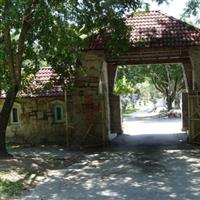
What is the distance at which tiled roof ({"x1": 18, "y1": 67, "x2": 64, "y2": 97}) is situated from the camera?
20.3 m

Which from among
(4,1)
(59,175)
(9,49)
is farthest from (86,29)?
(59,175)

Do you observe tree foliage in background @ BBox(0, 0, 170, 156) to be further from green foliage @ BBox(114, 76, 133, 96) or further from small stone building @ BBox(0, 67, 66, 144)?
green foliage @ BBox(114, 76, 133, 96)

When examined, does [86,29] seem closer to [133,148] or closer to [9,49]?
[9,49]

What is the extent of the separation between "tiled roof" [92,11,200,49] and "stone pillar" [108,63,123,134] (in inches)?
197

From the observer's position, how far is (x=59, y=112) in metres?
23.3

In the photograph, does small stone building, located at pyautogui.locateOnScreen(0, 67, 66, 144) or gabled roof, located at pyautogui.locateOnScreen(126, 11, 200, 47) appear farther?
small stone building, located at pyautogui.locateOnScreen(0, 67, 66, 144)

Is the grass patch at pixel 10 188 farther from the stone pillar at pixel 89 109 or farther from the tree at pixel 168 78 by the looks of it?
the tree at pixel 168 78

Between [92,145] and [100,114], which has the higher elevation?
[100,114]

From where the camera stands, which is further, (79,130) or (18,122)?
(18,122)

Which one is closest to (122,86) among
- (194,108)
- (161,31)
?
(161,31)

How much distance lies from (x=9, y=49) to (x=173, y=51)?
8.56 metres

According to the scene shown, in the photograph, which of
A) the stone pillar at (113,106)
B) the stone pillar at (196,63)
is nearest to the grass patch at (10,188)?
the stone pillar at (196,63)

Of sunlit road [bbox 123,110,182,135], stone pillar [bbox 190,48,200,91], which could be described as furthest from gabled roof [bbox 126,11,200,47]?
sunlit road [bbox 123,110,182,135]

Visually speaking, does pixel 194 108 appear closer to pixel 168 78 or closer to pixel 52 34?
pixel 52 34
